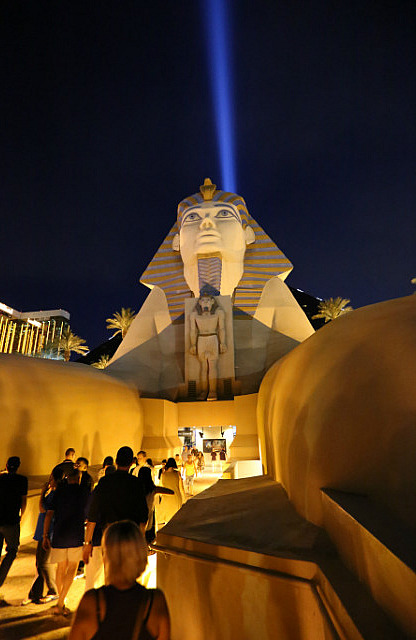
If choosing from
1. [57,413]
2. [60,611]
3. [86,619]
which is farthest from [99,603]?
[57,413]

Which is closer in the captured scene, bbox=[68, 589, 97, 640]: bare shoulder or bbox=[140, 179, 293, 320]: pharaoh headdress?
bbox=[68, 589, 97, 640]: bare shoulder

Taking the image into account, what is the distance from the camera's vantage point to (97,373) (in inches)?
356

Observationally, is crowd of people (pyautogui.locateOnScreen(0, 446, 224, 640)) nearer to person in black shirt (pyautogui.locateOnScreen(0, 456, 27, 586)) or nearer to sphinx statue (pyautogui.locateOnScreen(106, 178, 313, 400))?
person in black shirt (pyautogui.locateOnScreen(0, 456, 27, 586))

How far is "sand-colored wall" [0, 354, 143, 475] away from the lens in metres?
6.20

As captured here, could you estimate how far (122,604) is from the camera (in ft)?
3.62

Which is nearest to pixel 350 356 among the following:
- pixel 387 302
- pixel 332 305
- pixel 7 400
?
pixel 387 302

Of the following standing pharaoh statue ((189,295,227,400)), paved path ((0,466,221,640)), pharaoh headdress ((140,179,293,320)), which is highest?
pharaoh headdress ((140,179,293,320))

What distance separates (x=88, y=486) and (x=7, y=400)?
3.79 metres

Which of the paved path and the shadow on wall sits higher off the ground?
the shadow on wall

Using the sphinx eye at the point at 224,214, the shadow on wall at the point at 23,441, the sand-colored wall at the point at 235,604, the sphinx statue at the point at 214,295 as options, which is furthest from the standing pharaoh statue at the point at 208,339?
the sand-colored wall at the point at 235,604

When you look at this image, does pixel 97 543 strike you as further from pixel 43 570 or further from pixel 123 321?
pixel 123 321

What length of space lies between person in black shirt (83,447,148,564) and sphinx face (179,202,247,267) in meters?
9.74

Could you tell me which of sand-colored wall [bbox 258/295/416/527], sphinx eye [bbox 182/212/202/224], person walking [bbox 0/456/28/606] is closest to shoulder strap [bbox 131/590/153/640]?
sand-colored wall [bbox 258/295/416/527]

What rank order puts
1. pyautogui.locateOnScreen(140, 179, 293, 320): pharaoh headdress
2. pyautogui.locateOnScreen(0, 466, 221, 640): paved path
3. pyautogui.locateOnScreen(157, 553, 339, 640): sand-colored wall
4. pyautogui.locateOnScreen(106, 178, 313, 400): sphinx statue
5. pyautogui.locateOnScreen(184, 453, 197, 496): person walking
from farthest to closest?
pyautogui.locateOnScreen(140, 179, 293, 320): pharaoh headdress < pyautogui.locateOnScreen(106, 178, 313, 400): sphinx statue < pyautogui.locateOnScreen(184, 453, 197, 496): person walking < pyautogui.locateOnScreen(0, 466, 221, 640): paved path < pyautogui.locateOnScreen(157, 553, 339, 640): sand-colored wall
